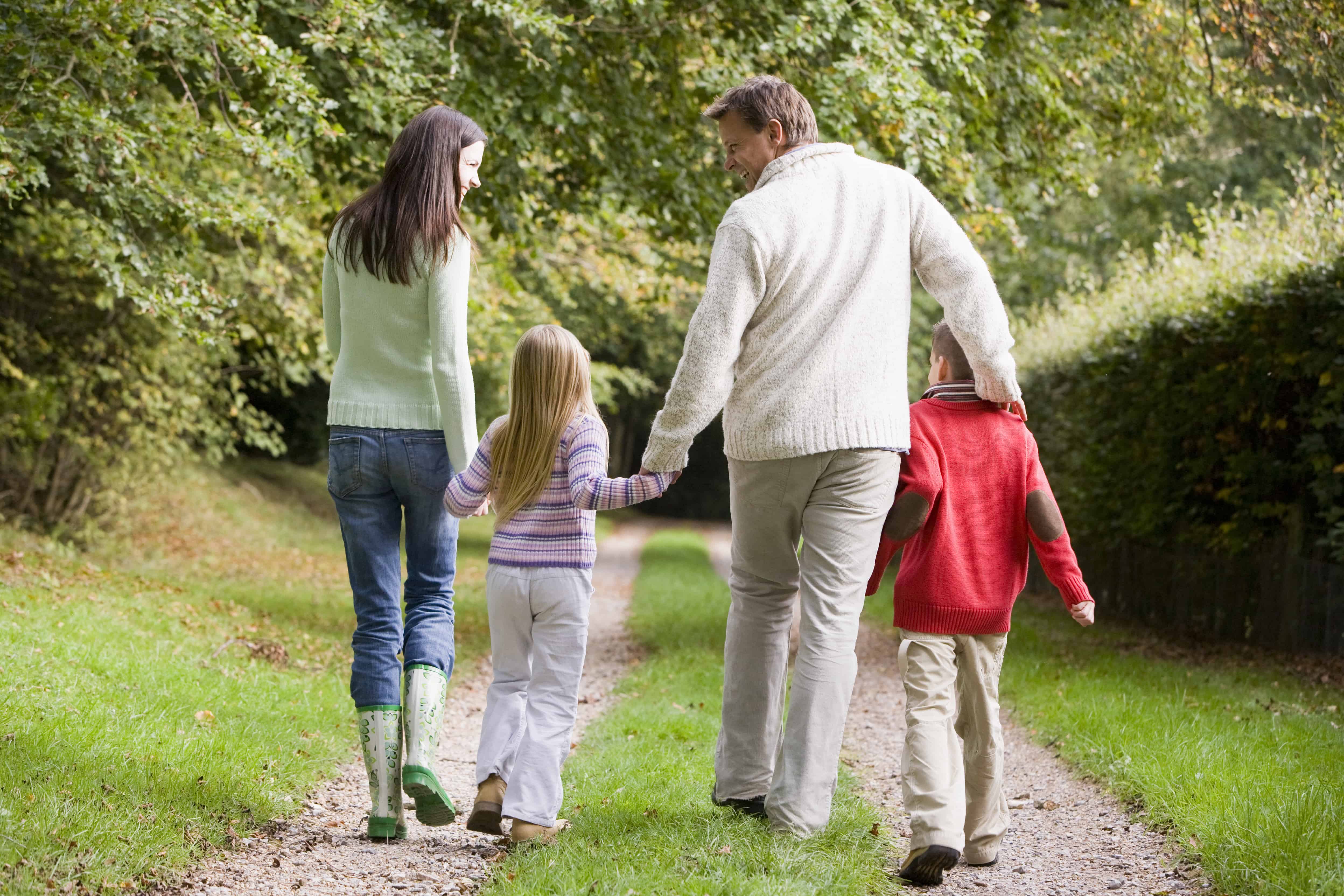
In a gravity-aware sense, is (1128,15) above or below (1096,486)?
above

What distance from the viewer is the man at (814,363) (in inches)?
133

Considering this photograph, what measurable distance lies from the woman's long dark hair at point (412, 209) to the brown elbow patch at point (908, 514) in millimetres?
1583

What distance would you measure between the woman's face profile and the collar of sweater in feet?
3.00

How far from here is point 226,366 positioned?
16000mm

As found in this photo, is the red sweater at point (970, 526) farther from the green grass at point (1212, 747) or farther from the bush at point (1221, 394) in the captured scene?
the bush at point (1221, 394)

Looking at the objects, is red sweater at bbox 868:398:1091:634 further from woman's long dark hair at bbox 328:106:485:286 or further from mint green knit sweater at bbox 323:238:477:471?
woman's long dark hair at bbox 328:106:485:286

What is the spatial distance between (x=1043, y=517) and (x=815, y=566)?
764 mm

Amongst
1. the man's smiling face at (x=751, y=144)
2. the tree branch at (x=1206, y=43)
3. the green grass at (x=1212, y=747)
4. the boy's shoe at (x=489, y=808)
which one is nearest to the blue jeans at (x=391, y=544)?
the boy's shoe at (x=489, y=808)

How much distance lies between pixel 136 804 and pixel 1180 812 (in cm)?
337

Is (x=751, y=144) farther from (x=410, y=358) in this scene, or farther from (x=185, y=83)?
(x=185, y=83)

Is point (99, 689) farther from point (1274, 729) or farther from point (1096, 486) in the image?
Answer: point (1096, 486)

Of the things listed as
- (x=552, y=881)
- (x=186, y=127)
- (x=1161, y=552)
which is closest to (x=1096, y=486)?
(x=1161, y=552)

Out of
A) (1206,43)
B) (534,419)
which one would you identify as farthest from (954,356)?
(1206,43)

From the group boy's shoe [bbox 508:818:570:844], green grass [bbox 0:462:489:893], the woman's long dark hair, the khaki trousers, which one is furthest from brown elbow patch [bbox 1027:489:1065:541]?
green grass [bbox 0:462:489:893]
